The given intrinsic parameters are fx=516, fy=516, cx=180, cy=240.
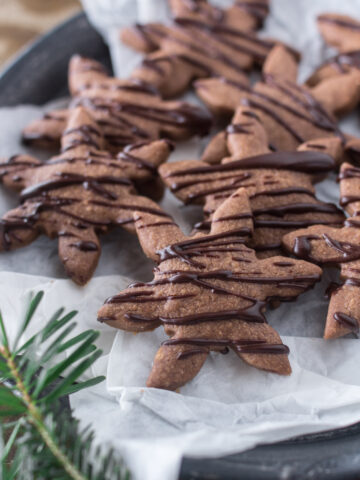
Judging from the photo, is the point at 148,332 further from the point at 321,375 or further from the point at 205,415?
the point at 321,375

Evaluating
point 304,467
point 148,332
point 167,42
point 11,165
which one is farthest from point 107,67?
point 304,467

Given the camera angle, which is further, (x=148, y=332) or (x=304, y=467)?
(x=148, y=332)

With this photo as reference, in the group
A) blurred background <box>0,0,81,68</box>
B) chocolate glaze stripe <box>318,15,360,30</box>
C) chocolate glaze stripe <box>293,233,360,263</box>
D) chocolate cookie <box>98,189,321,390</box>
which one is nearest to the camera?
chocolate cookie <box>98,189,321,390</box>

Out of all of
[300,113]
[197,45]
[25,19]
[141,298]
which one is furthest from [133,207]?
[25,19]

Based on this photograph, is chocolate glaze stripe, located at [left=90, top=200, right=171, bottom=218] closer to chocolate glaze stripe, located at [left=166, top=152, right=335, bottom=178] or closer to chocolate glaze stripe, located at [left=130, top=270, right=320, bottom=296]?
chocolate glaze stripe, located at [left=166, top=152, right=335, bottom=178]

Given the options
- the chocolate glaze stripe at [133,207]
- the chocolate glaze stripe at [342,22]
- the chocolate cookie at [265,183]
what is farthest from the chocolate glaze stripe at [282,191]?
the chocolate glaze stripe at [342,22]

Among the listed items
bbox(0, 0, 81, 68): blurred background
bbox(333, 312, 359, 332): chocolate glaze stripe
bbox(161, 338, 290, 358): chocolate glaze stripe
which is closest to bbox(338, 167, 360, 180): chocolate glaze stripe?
bbox(333, 312, 359, 332): chocolate glaze stripe
